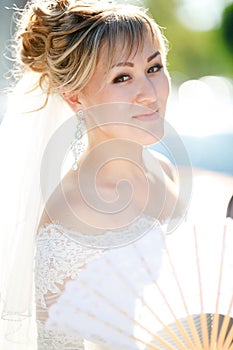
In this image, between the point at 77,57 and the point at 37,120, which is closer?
the point at 77,57

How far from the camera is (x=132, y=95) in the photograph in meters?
2.61

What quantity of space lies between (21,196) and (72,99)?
427 millimetres

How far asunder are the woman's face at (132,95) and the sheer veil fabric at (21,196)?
245 mm

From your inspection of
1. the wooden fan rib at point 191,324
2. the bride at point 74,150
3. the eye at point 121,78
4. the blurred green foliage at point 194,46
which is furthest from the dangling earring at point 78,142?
the blurred green foliage at point 194,46

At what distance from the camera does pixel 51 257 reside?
255cm

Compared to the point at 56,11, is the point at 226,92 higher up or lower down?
higher up

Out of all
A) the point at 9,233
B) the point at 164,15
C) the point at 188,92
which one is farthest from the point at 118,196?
the point at 164,15

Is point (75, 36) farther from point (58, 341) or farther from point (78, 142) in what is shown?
point (58, 341)

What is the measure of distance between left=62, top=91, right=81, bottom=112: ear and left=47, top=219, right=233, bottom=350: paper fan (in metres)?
0.66

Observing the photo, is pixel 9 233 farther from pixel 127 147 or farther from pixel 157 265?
pixel 157 265

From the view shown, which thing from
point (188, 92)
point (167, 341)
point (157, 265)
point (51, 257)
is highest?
point (188, 92)

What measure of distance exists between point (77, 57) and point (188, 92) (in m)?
10.5

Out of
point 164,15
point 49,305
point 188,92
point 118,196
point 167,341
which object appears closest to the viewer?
point 167,341

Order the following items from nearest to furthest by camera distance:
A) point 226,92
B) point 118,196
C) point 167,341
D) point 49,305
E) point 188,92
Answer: point 167,341 < point 49,305 < point 118,196 < point 188,92 < point 226,92
